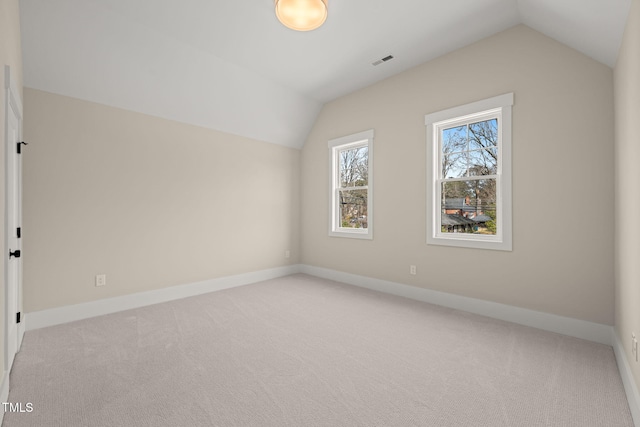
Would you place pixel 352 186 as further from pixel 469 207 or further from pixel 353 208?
pixel 469 207

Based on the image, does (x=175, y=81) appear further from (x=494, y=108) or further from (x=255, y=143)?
(x=494, y=108)

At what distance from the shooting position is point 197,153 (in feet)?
13.6

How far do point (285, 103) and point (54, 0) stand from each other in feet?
9.04

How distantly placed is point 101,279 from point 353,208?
11.6 ft

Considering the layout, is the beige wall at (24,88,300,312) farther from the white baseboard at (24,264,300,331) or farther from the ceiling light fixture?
the ceiling light fixture

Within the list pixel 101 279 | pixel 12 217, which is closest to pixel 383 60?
pixel 12 217

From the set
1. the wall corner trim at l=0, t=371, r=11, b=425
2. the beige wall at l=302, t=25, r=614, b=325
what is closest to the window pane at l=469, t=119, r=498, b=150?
the beige wall at l=302, t=25, r=614, b=325

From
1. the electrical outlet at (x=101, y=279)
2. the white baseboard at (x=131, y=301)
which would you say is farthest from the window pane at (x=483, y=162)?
the electrical outlet at (x=101, y=279)

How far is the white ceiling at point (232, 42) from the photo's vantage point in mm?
2551

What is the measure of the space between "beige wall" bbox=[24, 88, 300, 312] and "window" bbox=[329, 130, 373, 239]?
109 centimetres

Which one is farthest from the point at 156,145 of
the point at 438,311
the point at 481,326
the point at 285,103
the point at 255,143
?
Answer: the point at 481,326

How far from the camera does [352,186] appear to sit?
15.9 feet

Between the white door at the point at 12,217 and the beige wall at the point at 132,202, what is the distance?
30cm

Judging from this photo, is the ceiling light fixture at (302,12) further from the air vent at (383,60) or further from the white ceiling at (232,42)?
the air vent at (383,60)
